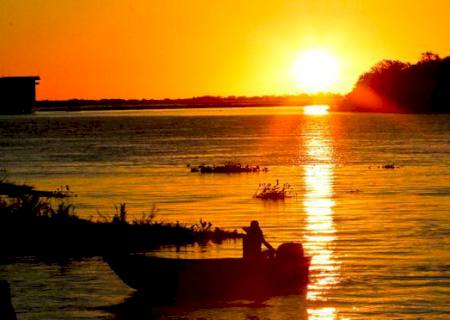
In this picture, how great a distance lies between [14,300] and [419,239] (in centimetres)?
1540

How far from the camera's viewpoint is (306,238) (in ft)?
131

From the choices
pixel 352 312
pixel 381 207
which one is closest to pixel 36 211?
pixel 352 312

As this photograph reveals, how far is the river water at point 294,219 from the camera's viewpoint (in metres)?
28.8

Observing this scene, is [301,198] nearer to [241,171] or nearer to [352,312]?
[241,171]

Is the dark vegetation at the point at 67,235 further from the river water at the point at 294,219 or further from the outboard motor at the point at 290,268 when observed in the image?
the outboard motor at the point at 290,268

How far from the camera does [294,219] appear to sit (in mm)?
45719

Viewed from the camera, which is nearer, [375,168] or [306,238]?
[306,238]

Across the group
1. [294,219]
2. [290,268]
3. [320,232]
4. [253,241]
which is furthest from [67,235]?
[294,219]

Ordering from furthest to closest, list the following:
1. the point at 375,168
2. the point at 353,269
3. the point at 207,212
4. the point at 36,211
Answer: the point at 375,168 < the point at 207,212 < the point at 36,211 < the point at 353,269

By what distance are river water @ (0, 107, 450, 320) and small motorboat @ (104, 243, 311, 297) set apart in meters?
0.50

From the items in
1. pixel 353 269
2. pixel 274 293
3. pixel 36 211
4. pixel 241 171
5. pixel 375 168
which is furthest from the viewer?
pixel 375 168

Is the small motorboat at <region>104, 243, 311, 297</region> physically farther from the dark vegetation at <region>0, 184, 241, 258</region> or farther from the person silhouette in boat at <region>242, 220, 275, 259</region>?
the dark vegetation at <region>0, 184, 241, 258</region>

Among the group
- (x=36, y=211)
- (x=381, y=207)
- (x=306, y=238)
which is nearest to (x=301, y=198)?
(x=381, y=207)

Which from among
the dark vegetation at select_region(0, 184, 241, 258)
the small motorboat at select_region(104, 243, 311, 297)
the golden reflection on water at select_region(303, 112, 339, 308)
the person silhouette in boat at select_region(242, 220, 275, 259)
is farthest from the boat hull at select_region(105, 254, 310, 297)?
the dark vegetation at select_region(0, 184, 241, 258)
